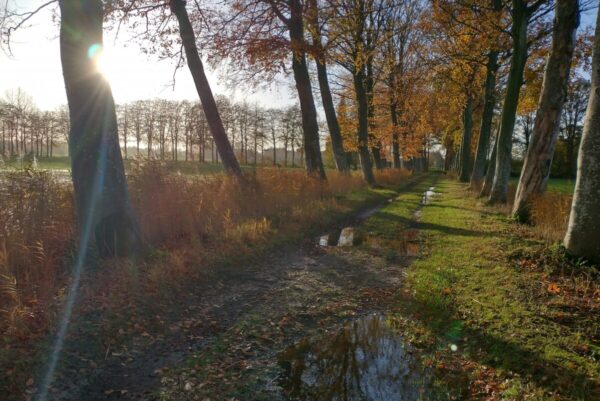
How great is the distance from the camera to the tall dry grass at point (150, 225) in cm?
447

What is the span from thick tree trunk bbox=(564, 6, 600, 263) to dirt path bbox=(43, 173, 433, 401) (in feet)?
9.01

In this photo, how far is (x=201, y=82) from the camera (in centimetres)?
1130

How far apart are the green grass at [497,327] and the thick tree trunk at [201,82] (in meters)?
6.74

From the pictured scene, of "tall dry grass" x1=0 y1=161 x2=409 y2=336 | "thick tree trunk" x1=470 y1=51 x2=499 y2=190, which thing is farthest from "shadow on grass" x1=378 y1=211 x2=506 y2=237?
"thick tree trunk" x1=470 y1=51 x2=499 y2=190

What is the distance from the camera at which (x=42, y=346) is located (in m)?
3.64

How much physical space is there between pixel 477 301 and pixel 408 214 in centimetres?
815

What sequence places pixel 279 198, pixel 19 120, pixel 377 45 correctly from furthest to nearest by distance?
pixel 19 120
pixel 377 45
pixel 279 198

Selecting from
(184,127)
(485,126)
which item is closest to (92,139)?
(485,126)

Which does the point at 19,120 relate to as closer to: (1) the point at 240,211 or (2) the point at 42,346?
(1) the point at 240,211

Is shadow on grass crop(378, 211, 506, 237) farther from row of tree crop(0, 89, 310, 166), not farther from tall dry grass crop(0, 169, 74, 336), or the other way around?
row of tree crop(0, 89, 310, 166)

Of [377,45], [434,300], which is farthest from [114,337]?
[377,45]

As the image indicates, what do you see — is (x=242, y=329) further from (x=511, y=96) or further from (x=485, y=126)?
(x=485, y=126)

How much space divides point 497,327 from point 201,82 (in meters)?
10.2

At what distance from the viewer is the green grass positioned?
3318 mm
